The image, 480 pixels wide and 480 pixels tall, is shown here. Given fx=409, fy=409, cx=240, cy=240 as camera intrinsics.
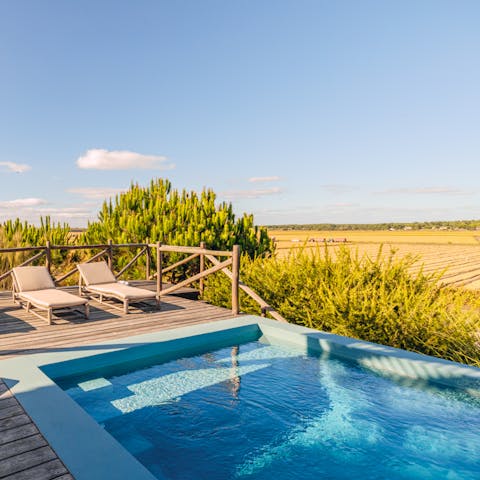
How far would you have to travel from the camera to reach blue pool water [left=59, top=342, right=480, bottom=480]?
3.61 meters

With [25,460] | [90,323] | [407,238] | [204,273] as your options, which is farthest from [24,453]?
[407,238]

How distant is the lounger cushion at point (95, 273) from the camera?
8609 millimetres

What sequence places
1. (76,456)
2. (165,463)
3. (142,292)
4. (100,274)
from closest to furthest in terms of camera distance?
1. (76,456)
2. (165,463)
3. (142,292)
4. (100,274)

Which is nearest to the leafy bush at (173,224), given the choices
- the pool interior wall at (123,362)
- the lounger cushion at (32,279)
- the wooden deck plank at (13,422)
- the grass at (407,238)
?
the lounger cushion at (32,279)

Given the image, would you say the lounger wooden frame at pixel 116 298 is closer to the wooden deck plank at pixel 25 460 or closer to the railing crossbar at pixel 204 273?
the railing crossbar at pixel 204 273

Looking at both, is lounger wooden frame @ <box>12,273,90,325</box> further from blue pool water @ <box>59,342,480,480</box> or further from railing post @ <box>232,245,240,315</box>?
railing post @ <box>232,245,240,315</box>

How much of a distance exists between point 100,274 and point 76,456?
6.42 metres

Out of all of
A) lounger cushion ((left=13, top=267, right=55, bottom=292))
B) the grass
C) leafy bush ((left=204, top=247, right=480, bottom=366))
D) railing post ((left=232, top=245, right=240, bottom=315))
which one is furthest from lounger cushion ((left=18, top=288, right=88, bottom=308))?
the grass

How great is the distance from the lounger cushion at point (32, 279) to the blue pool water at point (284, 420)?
12.4 feet

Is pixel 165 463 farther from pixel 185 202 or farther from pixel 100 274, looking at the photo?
pixel 185 202

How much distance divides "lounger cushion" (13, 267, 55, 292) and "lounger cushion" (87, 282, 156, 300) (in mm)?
829

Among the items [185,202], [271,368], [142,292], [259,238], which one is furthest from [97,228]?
[271,368]

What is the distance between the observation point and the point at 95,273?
8.76m

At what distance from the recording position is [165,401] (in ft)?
15.2
